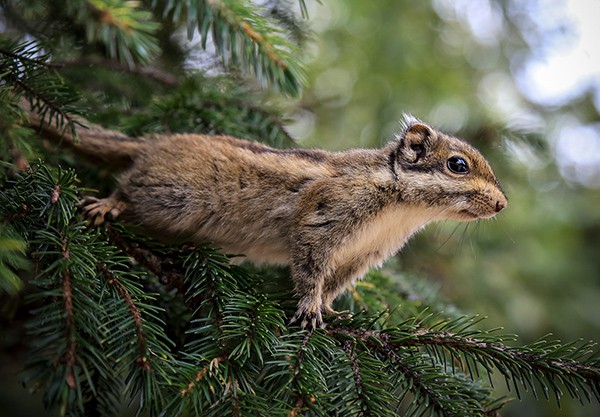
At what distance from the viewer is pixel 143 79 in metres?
2.96

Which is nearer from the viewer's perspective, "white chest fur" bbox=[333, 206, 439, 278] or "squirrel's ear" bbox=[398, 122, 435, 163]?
"white chest fur" bbox=[333, 206, 439, 278]

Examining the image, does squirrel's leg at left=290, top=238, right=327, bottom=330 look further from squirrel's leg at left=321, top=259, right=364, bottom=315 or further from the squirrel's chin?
the squirrel's chin

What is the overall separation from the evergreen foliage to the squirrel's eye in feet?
2.28

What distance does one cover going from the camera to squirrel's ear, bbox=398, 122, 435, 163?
2.62m

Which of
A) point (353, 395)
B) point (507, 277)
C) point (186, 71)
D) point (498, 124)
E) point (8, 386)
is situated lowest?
point (8, 386)

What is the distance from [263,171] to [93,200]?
2.43 feet

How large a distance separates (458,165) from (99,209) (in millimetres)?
1628

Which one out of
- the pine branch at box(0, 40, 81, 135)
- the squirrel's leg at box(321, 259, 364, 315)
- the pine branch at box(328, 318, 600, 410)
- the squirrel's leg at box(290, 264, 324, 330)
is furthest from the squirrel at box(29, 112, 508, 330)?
the pine branch at box(328, 318, 600, 410)

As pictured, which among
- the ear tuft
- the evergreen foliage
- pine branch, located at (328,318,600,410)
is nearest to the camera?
the evergreen foliage

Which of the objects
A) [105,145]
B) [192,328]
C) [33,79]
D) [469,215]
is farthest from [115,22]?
[469,215]

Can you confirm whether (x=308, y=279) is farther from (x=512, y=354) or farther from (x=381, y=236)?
(x=512, y=354)

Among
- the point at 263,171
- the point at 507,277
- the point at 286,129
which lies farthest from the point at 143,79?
the point at 507,277

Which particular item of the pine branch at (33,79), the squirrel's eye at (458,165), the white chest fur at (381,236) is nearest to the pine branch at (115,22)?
the pine branch at (33,79)

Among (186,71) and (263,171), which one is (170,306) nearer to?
(263,171)
